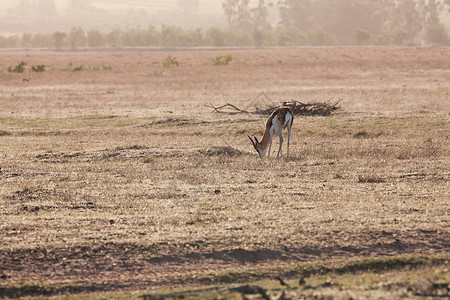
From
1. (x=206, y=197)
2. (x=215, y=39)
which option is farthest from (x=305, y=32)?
(x=206, y=197)

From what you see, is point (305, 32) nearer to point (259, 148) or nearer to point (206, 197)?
point (259, 148)

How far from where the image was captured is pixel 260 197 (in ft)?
34.7

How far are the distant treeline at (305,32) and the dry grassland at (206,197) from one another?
111457 mm

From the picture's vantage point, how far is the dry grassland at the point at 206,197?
7531 mm

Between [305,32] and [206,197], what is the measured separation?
147m

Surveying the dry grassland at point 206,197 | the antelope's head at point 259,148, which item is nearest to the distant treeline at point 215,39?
the dry grassland at point 206,197

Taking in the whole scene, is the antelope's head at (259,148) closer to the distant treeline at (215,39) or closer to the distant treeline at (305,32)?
the distant treeline at (215,39)

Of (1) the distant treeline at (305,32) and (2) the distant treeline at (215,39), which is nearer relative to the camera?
(2) the distant treeline at (215,39)

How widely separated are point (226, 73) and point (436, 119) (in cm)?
2728

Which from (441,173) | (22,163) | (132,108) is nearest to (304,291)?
(441,173)

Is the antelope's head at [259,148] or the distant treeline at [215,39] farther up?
the distant treeline at [215,39]

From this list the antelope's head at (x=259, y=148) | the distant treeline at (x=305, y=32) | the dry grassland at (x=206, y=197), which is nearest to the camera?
the dry grassland at (x=206, y=197)

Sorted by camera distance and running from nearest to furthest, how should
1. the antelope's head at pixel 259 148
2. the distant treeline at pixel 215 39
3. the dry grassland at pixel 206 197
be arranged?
the dry grassland at pixel 206 197 → the antelope's head at pixel 259 148 → the distant treeline at pixel 215 39

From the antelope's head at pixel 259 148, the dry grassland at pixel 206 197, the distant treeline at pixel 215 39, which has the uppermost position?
the distant treeline at pixel 215 39
